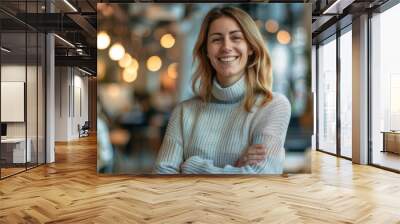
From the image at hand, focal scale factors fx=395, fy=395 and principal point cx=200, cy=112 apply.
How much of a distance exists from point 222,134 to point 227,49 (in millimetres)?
1376

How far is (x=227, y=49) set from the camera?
639 cm

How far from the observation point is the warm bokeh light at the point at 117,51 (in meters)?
6.62

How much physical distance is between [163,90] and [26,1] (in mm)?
2995

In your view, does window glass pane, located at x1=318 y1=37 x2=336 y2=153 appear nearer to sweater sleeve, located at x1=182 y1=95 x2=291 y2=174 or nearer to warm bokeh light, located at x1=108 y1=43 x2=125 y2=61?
sweater sleeve, located at x1=182 y1=95 x2=291 y2=174

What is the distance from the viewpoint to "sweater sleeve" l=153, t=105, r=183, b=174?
257 inches

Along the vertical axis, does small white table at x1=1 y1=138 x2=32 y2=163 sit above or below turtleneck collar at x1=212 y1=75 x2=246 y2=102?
below

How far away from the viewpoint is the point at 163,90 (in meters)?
6.60

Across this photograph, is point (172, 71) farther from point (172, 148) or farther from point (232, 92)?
point (172, 148)

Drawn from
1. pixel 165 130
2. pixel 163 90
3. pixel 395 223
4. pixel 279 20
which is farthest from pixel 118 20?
pixel 395 223

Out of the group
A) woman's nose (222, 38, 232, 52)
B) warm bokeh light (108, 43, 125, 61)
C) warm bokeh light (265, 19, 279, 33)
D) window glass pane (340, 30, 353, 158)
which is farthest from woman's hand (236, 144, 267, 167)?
window glass pane (340, 30, 353, 158)

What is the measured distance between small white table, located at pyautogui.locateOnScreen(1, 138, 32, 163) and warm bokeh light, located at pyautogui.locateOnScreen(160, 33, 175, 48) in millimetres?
3095

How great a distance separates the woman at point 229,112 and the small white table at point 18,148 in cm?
256

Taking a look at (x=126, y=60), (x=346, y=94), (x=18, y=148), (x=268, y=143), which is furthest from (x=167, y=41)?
(x=346, y=94)

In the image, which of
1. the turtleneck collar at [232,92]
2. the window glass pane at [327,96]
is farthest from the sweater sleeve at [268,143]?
the window glass pane at [327,96]
